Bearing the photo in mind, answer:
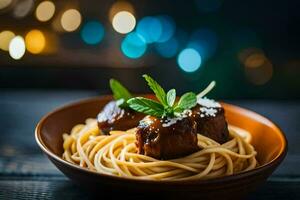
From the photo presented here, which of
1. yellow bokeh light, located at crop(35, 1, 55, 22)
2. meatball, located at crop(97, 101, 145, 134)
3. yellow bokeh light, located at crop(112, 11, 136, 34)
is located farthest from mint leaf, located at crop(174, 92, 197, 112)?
yellow bokeh light, located at crop(35, 1, 55, 22)

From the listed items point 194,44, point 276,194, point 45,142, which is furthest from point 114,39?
point 276,194

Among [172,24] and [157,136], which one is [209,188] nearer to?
[157,136]

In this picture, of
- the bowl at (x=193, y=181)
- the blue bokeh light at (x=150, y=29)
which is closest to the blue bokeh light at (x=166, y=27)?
the blue bokeh light at (x=150, y=29)

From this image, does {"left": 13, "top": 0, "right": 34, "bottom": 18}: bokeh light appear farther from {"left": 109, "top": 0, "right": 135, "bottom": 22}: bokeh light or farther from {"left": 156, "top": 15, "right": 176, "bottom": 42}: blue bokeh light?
{"left": 156, "top": 15, "right": 176, "bottom": 42}: blue bokeh light

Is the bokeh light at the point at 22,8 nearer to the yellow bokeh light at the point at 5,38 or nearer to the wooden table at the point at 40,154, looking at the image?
the yellow bokeh light at the point at 5,38

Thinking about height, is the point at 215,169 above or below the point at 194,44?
below

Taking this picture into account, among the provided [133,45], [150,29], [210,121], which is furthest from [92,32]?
[210,121]

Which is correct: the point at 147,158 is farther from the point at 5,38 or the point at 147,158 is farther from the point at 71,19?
the point at 5,38

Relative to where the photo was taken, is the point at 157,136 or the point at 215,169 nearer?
the point at 157,136
